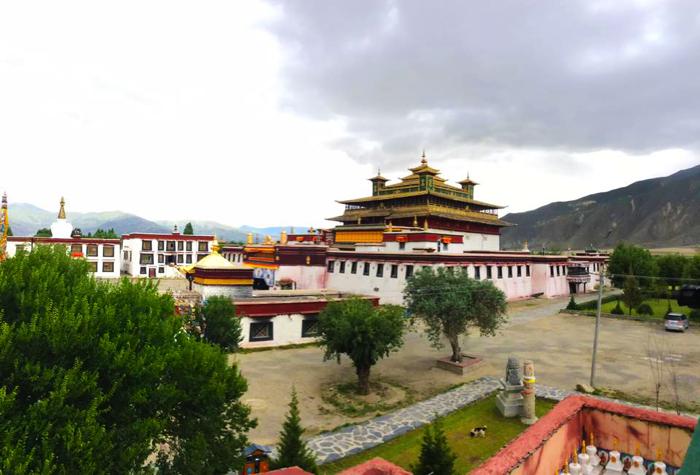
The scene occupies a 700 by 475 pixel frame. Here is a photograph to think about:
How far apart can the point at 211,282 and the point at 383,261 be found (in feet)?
63.9

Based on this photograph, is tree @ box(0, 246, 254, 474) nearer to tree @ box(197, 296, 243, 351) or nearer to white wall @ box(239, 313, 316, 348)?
tree @ box(197, 296, 243, 351)

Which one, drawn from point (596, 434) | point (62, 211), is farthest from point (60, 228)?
point (596, 434)

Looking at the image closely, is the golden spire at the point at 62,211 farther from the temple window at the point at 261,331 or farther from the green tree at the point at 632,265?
the green tree at the point at 632,265

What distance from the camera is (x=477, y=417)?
674 inches

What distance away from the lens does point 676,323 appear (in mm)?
34188

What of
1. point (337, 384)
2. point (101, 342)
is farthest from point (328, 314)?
point (101, 342)

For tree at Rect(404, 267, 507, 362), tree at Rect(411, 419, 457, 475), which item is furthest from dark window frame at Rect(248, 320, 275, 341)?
tree at Rect(411, 419, 457, 475)

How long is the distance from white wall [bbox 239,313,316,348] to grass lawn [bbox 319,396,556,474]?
1409cm

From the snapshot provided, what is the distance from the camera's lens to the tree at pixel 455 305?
74.1 ft

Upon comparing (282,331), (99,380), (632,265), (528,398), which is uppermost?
(632,265)

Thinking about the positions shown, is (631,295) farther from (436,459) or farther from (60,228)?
Answer: (60,228)

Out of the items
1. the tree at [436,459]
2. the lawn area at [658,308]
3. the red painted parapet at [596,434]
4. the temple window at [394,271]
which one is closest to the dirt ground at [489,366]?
the tree at [436,459]

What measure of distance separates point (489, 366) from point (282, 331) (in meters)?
13.5

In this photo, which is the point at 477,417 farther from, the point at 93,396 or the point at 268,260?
the point at 268,260
